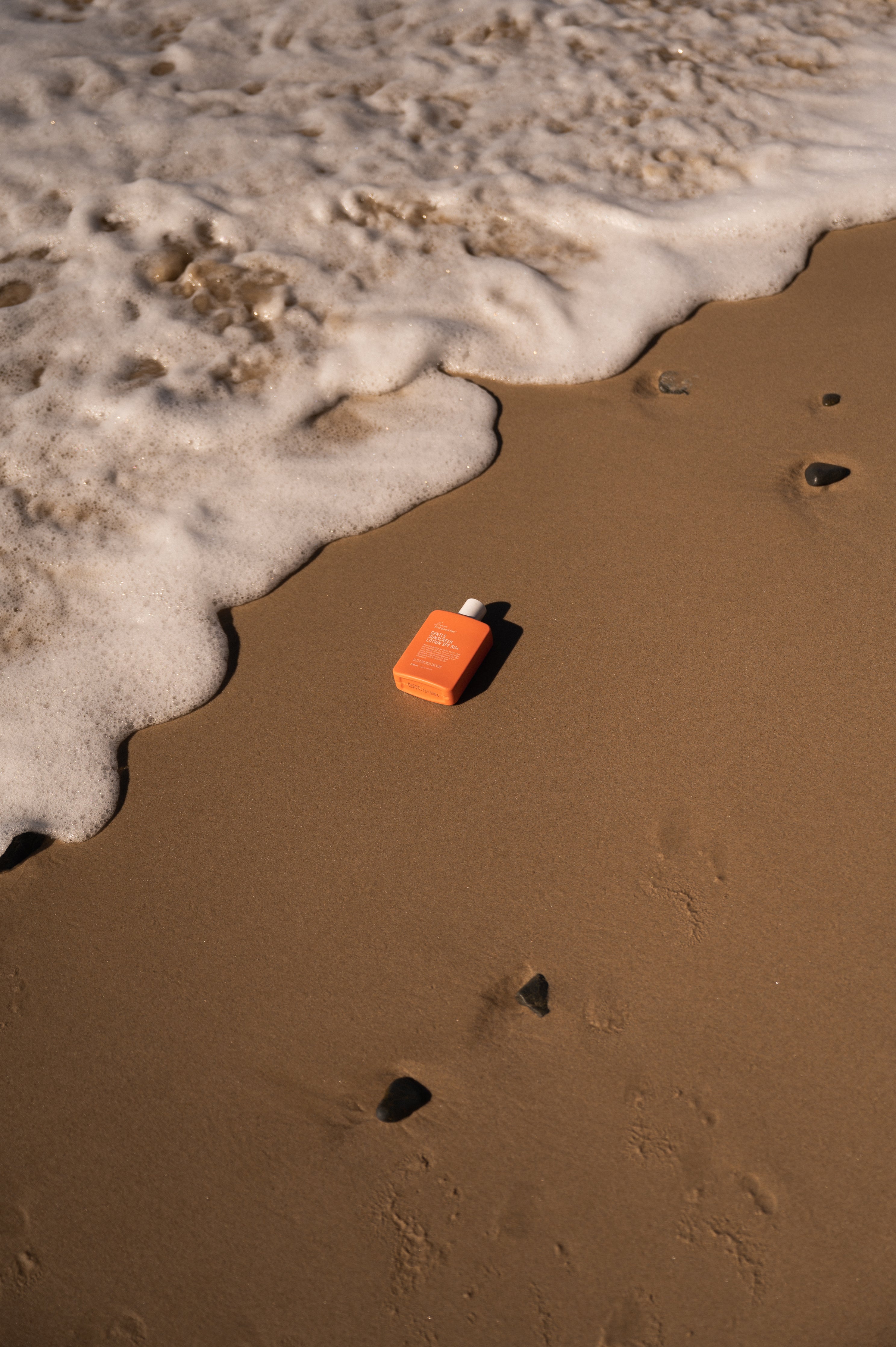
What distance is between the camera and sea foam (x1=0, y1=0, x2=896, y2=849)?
2.69 m

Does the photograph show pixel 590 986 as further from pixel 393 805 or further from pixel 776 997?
pixel 393 805

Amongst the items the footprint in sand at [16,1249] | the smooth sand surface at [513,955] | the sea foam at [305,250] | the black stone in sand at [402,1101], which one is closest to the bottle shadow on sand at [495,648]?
the smooth sand surface at [513,955]

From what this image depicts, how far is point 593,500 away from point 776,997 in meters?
1.45

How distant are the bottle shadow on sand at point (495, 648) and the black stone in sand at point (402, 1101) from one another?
0.93 metres

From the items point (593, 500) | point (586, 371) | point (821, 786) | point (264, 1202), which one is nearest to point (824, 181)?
point (586, 371)

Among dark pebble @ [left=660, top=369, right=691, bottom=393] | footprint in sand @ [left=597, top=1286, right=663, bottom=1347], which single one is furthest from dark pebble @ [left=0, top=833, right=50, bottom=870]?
dark pebble @ [left=660, top=369, right=691, bottom=393]

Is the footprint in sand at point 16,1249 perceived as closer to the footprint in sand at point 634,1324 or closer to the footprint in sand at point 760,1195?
the footprint in sand at point 634,1324

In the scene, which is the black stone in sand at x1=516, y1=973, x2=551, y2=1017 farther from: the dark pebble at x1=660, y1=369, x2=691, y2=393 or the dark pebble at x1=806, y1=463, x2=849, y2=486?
the dark pebble at x1=660, y1=369, x2=691, y2=393

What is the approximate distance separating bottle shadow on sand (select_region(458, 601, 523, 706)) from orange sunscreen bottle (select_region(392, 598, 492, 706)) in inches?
1.1

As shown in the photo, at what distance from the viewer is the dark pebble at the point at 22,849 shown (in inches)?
88.7

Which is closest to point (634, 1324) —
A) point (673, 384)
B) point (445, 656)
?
point (445, 656)

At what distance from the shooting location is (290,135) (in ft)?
12.8

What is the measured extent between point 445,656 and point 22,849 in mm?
1172

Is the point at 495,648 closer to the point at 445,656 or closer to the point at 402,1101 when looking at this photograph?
the point at 445,656
